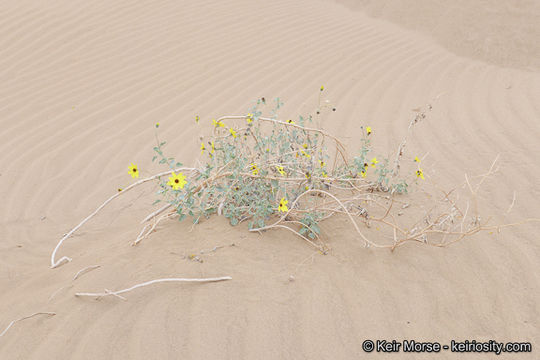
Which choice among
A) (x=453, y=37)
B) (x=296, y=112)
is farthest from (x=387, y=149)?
(x=453, y=37)

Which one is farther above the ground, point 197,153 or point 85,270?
point 85,270

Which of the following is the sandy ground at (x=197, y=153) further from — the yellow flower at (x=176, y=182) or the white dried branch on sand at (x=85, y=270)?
the yellow flower at (x=176, y=182)

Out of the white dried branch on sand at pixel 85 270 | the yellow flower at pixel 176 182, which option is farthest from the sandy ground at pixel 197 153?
the yellow flower at pixel 176 182

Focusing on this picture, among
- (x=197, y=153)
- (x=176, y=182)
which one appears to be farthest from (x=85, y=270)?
(x=197, y=153)

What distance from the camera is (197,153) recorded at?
11.4ft

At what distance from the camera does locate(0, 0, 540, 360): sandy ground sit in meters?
1.50

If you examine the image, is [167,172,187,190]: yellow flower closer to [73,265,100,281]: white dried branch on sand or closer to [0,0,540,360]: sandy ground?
[0,0,540,360]: sandy ground

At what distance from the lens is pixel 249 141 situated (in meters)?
3.61

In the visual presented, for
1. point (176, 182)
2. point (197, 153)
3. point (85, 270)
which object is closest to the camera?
point (176, 182)

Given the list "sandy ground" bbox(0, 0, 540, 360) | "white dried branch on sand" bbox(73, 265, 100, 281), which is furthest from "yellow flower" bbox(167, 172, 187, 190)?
"white dried branch on sand" bbox(73, 265, 100, 281)

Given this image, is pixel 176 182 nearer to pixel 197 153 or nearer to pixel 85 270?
pixel 85 270

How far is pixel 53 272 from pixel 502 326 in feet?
6.06

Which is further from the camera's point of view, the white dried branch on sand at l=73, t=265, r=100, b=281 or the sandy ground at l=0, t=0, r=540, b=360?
the white dried branch on sand at l=73, t=265, r=100, b=281

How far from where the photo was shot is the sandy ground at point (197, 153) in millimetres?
1498
